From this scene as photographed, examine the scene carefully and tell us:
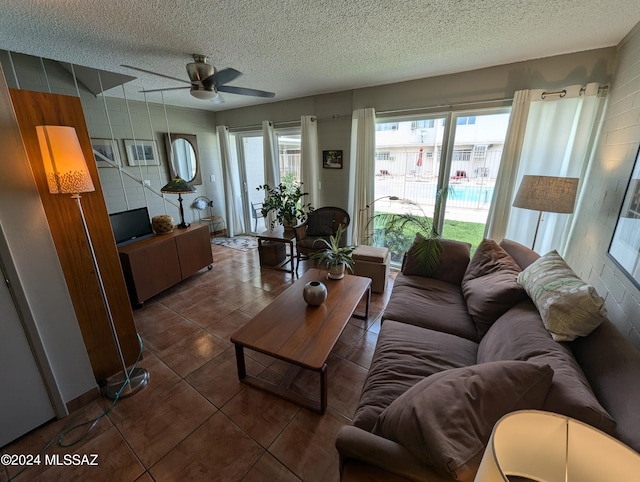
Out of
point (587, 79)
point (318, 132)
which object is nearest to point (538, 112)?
point (587, 79)

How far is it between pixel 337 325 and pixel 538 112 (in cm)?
281

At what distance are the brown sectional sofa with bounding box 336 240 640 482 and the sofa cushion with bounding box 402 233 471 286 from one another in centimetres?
62

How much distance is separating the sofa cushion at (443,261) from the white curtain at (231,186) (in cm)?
385

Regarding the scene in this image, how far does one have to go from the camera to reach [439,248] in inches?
93.5

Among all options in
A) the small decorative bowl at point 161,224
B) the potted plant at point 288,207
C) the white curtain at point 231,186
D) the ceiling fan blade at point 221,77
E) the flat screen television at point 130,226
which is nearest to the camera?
the ceiling fan blade at point 221,77

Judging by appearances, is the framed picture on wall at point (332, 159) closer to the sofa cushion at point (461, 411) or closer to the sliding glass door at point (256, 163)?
the sliding glass door at point (256, 163)

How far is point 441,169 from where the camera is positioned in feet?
10.6

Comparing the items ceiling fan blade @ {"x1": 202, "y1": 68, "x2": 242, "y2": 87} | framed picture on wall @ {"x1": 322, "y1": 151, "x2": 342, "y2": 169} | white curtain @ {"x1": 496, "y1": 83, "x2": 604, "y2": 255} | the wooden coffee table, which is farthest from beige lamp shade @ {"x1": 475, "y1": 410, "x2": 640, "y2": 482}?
framed picture on wall @ {"x1": 322, "y1": 151, "x2": 342, "y2": 169}

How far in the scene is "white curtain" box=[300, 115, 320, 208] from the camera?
3.79 meters

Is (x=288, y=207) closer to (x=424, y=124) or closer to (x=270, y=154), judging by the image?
(x=270, y=154)

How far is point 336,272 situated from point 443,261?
38.2 inches

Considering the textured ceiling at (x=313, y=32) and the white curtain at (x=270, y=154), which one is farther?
the white curtain at (x=270, y=154)

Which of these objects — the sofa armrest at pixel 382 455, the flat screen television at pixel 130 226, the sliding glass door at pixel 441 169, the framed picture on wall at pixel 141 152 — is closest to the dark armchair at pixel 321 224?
the sliding glass door at pixel 441 169

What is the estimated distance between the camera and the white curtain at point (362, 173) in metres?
3.37
